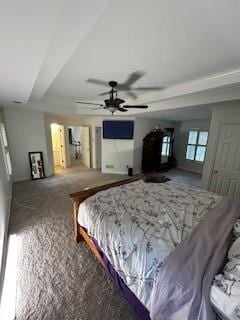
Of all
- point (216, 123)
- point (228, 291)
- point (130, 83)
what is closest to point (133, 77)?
point (130, 83)

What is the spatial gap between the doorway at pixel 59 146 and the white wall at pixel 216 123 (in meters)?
5.18

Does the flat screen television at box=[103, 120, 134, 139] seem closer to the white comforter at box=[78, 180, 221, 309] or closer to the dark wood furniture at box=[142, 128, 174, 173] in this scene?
the dark wood furniture at box=[142, 128, 174, 173]

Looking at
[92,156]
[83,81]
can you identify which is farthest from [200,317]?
[92,156]

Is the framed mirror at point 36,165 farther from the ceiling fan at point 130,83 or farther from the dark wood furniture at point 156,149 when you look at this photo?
the dark wood furniture at point 156,149

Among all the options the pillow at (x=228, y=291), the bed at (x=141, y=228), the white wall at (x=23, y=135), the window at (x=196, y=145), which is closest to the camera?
the pillow at (x=228, y=291)

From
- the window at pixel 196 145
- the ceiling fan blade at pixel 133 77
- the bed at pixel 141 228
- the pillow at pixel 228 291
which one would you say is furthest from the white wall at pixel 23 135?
the window at pixel 196 145

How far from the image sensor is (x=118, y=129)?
5312mm

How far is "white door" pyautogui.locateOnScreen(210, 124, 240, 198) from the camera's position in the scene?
303cm

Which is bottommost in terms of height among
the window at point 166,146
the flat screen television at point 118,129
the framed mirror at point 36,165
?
the framed mirror at point 36,165

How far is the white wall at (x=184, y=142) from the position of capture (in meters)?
5.98

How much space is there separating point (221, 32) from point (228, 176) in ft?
9.08

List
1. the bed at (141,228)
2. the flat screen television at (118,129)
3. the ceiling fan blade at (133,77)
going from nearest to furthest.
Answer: the bed at (141,228), the ceiling fan blade at (133,77), the flat screen television at (118,129)

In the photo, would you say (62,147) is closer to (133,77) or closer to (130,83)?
(130,83)

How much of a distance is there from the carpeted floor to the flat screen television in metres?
3.12
